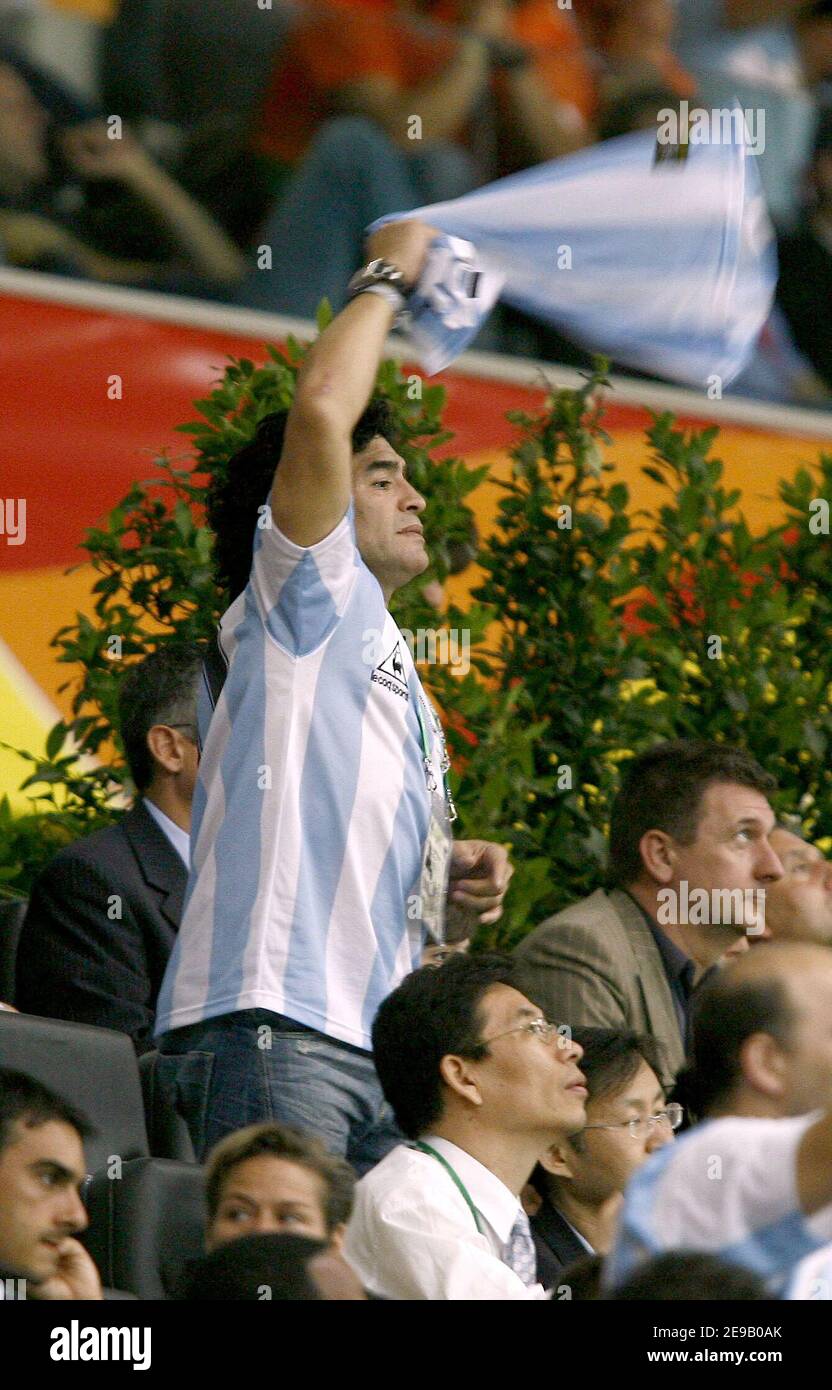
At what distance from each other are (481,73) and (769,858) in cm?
422

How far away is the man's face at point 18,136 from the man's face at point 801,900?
3.69 meters

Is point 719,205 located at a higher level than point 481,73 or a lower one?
lower

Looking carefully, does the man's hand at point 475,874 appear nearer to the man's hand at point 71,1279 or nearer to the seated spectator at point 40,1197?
the seated spectator at point 40,1197

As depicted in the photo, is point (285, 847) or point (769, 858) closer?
point (285, 847)

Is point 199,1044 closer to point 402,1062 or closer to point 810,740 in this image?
point 402,1062

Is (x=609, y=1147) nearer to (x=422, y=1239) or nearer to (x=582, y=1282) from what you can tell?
(x=422, y=1239)

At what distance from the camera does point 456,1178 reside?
3.18 meters

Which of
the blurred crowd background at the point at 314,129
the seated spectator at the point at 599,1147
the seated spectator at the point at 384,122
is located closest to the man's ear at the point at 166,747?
the seated spectator at the point at 599,1147

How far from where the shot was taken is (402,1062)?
10.7 feet

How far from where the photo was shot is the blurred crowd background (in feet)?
23.2

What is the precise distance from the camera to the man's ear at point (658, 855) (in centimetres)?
439

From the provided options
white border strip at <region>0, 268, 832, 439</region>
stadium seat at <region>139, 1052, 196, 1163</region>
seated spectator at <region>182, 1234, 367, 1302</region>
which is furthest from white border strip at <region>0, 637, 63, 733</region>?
seated spectator at <region>182, 1234, 367, 1302</region>

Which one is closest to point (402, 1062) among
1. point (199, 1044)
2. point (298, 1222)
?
point (199, 1044)

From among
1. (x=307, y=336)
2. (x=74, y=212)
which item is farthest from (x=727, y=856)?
(x=74, y=212)
